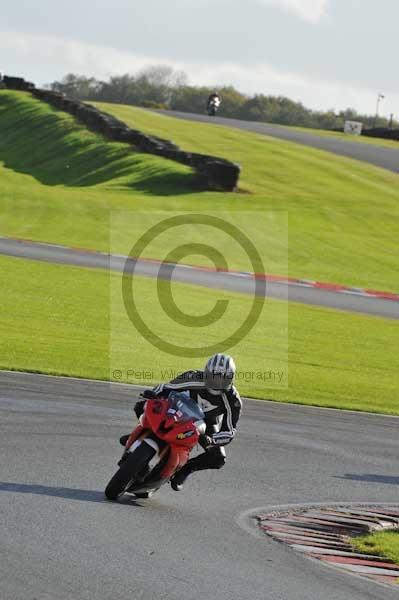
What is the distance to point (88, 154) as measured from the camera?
5225 centimetres

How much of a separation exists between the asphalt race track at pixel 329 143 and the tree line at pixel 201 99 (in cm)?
5014

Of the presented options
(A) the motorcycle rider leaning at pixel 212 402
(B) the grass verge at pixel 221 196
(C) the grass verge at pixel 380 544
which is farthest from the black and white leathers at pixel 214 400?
(B) the grass verge at pixel 221 196

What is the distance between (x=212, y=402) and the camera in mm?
10367

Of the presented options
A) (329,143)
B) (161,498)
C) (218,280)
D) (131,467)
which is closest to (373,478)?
(161,498)

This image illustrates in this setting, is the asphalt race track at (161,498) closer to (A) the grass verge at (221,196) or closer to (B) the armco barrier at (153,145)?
(A) the grass verge at (221,196)

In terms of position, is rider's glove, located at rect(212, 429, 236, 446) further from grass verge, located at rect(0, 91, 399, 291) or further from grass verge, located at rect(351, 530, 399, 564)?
grass verge, located at rect(0, 91, 399, 291)

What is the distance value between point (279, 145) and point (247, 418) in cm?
4407

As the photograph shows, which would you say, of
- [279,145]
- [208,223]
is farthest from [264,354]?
[279,145]

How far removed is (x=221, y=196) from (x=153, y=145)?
816 centimetres

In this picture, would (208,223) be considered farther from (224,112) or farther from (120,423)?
(224,112)

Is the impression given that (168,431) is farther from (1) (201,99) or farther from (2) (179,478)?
(1) (201,99)

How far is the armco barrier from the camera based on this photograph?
143 feet

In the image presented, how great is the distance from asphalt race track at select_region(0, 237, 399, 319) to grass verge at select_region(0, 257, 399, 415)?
1.12 m

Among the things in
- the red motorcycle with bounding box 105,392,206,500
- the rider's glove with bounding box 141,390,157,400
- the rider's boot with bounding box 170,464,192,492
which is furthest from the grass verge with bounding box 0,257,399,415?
the red motorcycle with bounding box 105,392,206,500
